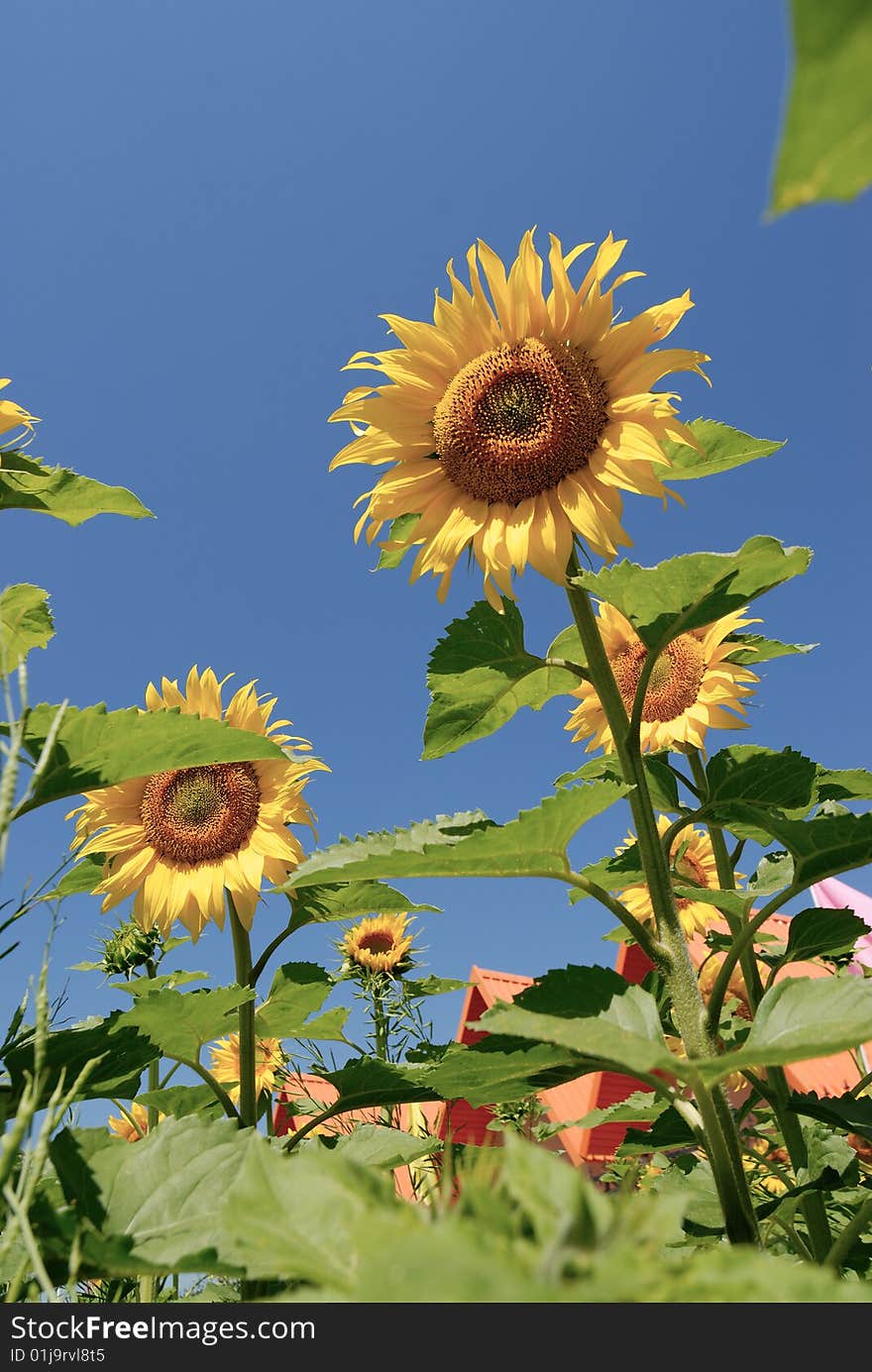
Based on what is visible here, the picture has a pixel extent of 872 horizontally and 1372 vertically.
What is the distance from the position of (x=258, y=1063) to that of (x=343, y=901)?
2829 mm

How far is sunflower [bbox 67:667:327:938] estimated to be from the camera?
11.8ft

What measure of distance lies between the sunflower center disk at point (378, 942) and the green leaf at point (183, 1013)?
9.52ft

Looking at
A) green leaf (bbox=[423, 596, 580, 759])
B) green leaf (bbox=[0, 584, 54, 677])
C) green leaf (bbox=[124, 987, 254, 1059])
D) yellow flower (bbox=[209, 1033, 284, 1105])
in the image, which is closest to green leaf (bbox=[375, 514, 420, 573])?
green leaf (bbox=[423, 596, 580, 759])

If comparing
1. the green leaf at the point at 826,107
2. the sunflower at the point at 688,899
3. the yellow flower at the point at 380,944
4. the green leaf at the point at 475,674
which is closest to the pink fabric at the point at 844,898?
the sunflower at the point at 688,899

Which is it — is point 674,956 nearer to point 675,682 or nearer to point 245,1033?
point 245,1033

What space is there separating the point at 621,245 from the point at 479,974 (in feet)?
33.1

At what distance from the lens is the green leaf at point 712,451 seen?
240cm

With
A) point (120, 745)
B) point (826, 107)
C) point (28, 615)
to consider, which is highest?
point (28, 615)

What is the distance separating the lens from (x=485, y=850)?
1.86 meters

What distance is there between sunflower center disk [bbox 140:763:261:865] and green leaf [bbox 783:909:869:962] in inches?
86.9

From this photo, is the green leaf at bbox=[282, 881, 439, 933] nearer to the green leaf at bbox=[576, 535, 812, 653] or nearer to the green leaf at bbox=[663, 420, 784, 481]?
the green leaf at bbox=[576, 535, 812, 653]

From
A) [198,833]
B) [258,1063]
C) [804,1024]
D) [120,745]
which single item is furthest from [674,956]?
[258,1063]

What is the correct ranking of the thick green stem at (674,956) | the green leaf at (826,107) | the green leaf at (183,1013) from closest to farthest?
the green leaf at (826,107), the thick green stem at (674,956), the green leaf at (183,1013)

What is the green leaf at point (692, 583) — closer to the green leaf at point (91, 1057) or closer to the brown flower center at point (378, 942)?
the green leaf at point (91, 1057)
